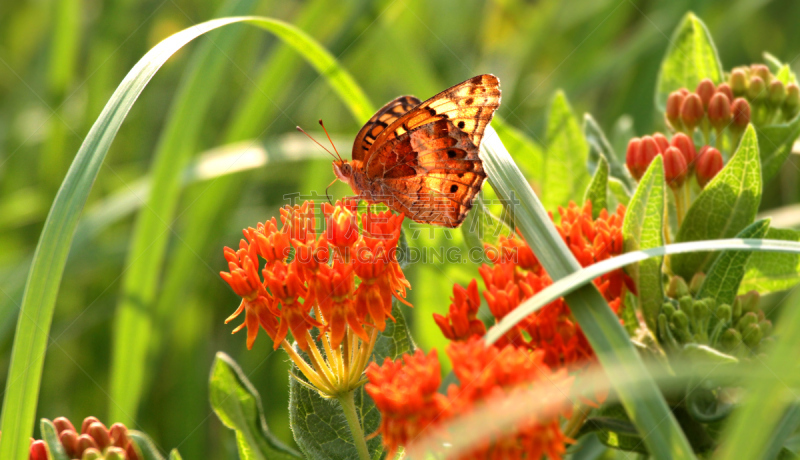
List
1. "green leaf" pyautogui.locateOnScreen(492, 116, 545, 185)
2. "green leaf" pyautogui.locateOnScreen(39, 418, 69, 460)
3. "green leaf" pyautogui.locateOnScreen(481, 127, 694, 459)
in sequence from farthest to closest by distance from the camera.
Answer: "green leaf" pyautogui.locateOnScreen(492, 116, 545, 185) < "green leaf" pyautogui.locateOnScreen(39, 418, 69, 460) < "green leaf" pyautogui.locateOnScreen(481, 127, 694, 459)

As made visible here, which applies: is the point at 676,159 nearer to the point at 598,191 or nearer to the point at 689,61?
the point at 598,191

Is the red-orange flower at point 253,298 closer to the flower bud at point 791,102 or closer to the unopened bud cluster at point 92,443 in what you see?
the unopened bud cluster at point 92,443

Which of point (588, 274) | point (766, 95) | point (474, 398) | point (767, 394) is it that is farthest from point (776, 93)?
point (474, 398)

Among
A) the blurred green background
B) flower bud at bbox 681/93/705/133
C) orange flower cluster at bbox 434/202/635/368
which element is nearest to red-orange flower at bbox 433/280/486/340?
orange flower cluster at bbox 434/202/635/368

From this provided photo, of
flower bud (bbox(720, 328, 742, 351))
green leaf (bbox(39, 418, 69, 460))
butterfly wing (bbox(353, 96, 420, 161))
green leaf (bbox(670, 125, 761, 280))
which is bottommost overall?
flower bud (bbox(720, 328, 742, 351))

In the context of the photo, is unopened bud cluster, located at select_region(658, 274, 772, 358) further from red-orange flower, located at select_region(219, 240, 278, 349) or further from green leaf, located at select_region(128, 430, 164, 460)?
green leaf, located at select_region(128, 430, 164, 460)

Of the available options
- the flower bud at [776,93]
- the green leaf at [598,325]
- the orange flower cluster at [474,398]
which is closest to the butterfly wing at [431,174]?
the green leaf at [598,325]

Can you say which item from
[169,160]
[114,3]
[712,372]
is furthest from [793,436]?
[114,3]
